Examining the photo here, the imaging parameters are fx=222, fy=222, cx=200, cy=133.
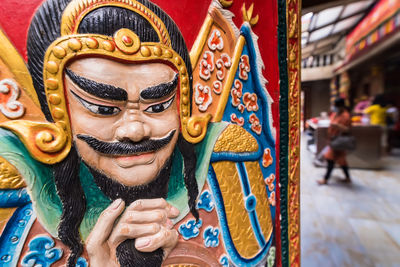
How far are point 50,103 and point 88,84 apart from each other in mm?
113

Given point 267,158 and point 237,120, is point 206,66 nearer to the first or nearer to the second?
point 237,120

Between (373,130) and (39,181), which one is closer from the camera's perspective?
(39,181)

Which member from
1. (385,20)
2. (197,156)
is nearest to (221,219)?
(197,156)

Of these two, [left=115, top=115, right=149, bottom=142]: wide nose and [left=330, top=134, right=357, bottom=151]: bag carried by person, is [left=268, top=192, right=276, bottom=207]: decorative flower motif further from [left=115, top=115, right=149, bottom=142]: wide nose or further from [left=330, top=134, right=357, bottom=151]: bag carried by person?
[left=330, top=134, right=357, bottom=151]: bag carried by person

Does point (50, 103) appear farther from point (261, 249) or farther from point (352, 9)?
point (352, 9)

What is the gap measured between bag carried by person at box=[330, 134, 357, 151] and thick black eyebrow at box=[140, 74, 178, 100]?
327 centimetres

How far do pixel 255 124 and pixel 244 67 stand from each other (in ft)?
0.81

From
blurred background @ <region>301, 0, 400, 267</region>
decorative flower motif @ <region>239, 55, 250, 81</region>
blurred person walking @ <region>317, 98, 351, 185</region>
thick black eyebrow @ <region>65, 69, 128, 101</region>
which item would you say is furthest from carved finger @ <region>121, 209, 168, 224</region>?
blurred person walking @ <region>317, 98, 351, 185</region>

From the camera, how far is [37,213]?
2.04 feet

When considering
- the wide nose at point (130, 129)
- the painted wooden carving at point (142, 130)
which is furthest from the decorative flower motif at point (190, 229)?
the wide nose at point (130, 129)

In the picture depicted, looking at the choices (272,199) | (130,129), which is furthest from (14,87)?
(272,199)

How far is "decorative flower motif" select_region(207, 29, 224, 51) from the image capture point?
830 millimetres

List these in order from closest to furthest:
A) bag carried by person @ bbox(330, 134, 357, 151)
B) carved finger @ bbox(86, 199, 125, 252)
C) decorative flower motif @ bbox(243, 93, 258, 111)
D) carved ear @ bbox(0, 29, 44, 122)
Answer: carved ear @ bbox(0, 29, 44, 122) < carved finger @ bbox(86, 199, 125, 252) < decorative flower motif @ bbox(243, 93, 258, 111) < bag carried by person @ bbox(330, 134, 357, 151)

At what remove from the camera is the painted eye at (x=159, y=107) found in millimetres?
745
